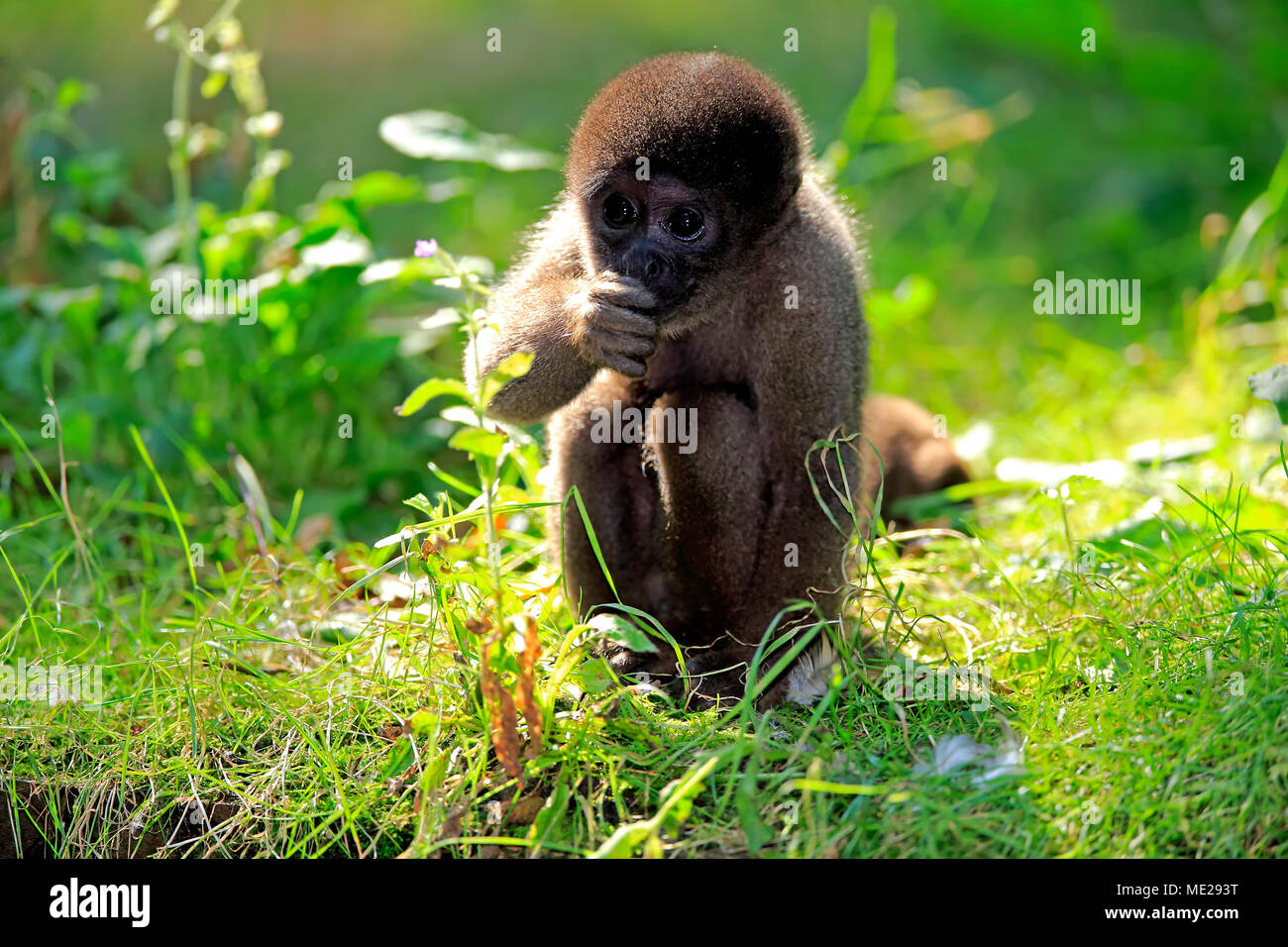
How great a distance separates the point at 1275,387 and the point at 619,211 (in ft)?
6.64

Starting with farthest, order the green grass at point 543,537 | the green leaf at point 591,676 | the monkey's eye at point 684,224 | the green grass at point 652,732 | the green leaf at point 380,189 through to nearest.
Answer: the green leaf at point 380,189
the monkey's eye at point 684,224
the green leaf at point 591,676
the green grass at point 543,537
the green grass at point 652,732

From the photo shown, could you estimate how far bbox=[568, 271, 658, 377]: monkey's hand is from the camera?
330 cm

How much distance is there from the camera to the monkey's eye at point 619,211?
353cm

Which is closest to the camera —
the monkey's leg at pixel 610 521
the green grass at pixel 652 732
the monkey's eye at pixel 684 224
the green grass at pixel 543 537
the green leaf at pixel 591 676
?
the green grass at pixel 652 732

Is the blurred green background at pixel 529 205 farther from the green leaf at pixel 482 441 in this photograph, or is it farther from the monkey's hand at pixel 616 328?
the green leaf at pixel 482 441

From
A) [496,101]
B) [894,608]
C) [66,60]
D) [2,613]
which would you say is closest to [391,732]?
[894,608]

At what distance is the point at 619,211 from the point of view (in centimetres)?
355

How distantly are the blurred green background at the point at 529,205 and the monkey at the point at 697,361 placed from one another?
836 mm

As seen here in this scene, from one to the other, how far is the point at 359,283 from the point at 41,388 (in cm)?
156

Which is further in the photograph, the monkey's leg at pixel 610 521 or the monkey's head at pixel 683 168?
the monkey's leg at pixel 610 521

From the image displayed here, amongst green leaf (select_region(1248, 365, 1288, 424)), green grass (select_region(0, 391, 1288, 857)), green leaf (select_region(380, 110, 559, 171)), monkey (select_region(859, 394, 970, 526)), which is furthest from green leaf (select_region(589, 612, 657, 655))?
green leaf (select_region(380, 110, 559, 171))

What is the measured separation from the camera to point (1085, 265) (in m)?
7.25

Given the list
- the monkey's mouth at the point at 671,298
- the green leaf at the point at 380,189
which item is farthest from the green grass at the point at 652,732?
the green leaf at the point at 380,189

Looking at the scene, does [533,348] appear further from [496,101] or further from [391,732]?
[496,101]
